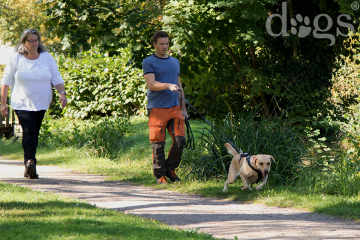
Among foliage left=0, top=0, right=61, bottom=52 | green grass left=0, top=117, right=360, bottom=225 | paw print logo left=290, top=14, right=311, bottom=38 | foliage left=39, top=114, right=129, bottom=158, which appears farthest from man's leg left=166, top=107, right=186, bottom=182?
foliage left=0, top=0, right=61, bottom=52

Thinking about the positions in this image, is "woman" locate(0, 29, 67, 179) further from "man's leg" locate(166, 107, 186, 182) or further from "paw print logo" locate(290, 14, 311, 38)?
"paw print logo" locate(290, 14, 311, 38)

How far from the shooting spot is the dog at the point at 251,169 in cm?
489

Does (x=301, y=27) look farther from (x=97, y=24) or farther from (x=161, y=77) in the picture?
(x=161, y=77)

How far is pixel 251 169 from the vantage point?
16.3 feet

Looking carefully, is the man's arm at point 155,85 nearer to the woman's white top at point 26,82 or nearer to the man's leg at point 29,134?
the woman's white top at point 26,82

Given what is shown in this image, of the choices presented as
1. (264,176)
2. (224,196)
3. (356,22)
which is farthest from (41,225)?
(356,22)

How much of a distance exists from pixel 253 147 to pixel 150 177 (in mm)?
1639

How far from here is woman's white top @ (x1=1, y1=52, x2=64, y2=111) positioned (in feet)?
19.4

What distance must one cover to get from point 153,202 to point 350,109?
5.63 metres

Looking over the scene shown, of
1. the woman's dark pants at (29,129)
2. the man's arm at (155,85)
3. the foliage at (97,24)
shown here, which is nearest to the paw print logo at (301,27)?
the foliage at (97,24)

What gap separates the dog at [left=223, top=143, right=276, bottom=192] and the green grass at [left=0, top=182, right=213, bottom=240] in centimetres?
157

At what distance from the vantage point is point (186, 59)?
745 centimetres

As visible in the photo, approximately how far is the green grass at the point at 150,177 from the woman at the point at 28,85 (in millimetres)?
1402

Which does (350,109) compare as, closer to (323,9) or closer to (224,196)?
(323,9)
